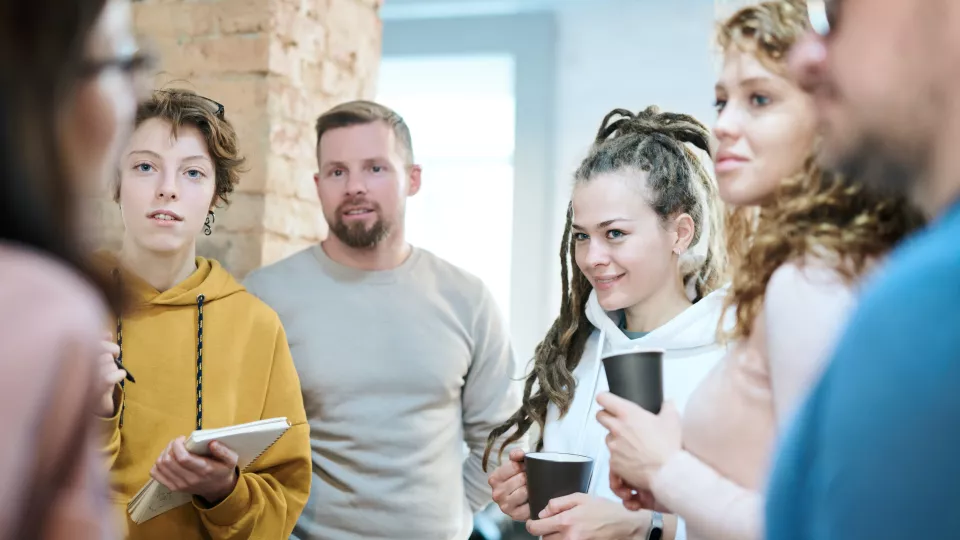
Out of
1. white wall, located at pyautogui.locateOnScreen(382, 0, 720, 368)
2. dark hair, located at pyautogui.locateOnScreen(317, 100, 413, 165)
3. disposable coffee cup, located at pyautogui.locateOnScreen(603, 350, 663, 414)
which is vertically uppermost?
white wall, located at pyautogui.locateOnScreen(382, 0, 720, 368)

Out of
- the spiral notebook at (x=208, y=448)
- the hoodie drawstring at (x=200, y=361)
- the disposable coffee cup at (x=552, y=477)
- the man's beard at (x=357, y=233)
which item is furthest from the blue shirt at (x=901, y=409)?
the man's beard at (x=357, y=233)

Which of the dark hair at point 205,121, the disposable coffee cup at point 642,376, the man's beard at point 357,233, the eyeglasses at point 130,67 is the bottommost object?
the disposable coffee cup at point 642,376

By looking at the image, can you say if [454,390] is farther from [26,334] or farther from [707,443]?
[26,334]

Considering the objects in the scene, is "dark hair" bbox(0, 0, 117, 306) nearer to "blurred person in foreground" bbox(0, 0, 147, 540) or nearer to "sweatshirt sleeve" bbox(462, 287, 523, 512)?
"blurred person in foreground" bbox(0, 0, 147, 540)

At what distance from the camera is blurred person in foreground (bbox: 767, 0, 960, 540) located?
591 mm

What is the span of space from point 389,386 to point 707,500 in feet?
5.11

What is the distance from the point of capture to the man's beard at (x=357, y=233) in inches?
103

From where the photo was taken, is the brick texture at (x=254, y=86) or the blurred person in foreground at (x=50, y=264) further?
the brick texture at (x=254, y=86)

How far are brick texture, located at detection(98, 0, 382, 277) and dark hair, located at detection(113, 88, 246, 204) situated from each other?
377mm

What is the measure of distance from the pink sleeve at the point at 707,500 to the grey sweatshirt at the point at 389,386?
1.48m

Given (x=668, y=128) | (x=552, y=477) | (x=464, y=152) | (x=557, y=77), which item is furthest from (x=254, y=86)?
(x=557, y=77)

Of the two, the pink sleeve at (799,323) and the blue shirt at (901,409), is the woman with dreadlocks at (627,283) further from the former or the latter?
the blue shirt at (901,409)

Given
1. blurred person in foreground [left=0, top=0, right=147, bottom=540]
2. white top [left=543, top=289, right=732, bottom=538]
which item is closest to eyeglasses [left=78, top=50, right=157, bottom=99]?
blurred person in foreground [left=0, top=0, right=147, bottom=540]

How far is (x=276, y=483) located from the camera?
6.92 feet
